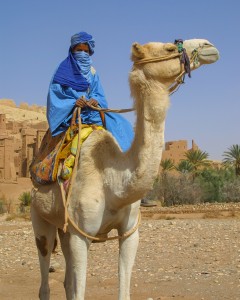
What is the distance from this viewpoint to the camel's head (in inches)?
153

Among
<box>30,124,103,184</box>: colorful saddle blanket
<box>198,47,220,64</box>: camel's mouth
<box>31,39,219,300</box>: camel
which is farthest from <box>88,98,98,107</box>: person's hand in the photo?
<box>198,47,220,64</box>: camel's mouth

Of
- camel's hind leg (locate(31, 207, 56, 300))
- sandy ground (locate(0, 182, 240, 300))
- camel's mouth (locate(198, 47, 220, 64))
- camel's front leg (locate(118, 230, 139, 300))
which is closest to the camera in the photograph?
camel's mouth (locate(198, 47, 220, 64))

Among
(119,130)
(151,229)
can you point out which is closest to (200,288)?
(119,130)

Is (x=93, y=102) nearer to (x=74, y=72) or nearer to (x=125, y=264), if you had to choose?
(x=74, y=72)

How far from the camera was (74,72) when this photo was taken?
491 centimetres

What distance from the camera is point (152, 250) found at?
10703 mm

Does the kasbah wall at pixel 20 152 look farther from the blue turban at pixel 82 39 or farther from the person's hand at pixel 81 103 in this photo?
the person's hand at pixel 81 103

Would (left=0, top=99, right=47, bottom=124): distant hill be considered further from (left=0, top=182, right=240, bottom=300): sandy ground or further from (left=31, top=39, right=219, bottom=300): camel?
(left=31, top=39, right=219, bottom=300): camel

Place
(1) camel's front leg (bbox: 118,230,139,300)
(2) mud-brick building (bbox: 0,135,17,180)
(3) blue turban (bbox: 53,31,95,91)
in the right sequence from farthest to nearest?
(2) mud-brick building (bbox: 0,135,17,180) → (3) blue turban (bbox: 53,31,95,91) → (1) camel's front leg (bbox: 118,230,139,300)

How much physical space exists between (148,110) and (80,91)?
1306 millimetres

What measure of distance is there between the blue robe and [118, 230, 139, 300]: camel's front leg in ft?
2.86

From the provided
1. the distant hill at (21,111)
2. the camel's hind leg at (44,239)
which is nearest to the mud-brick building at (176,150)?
the distant hill at (21,111)

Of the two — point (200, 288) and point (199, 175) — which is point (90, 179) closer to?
point (200, 288)

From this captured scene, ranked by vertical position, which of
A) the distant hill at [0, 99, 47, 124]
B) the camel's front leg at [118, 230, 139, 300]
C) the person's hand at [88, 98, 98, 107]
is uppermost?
the distant hill at [0, 99, 47, 124]
